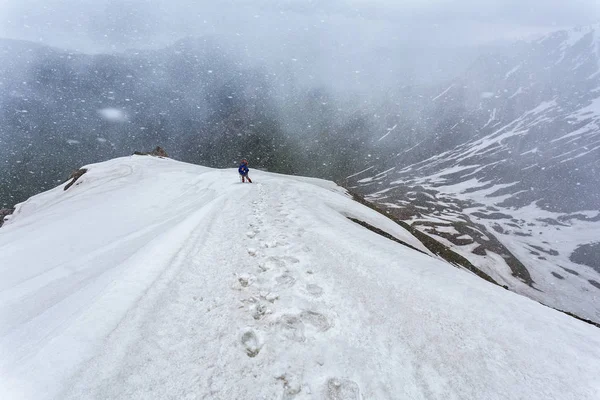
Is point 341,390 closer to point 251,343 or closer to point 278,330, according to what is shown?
point 278,330

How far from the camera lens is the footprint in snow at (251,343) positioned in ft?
18.1

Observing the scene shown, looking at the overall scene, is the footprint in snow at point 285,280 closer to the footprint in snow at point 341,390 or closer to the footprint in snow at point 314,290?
the footprint in snow at point 314,290

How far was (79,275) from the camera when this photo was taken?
9.15 meters

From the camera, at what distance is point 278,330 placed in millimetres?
6070

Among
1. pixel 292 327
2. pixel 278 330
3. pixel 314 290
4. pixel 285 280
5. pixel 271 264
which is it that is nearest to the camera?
pixel 278 330

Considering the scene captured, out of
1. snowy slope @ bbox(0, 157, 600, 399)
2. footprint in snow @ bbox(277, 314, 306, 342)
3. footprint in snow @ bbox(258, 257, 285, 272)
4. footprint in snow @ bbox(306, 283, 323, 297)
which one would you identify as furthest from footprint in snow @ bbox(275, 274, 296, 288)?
footprint in snow @ bbox(277, 314, 306, 342)

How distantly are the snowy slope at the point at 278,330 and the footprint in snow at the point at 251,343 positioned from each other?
0.08 ft

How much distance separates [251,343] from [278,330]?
627 mm

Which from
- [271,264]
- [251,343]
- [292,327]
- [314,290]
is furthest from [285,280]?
[251,343]

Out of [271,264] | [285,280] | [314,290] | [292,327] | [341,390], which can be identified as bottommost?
[341,390]

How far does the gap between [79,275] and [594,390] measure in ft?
41.1

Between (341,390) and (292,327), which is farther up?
(292,327)

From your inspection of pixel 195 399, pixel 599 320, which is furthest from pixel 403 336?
pixel 599 320

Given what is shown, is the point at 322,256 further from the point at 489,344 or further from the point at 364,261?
the point at 489,344
